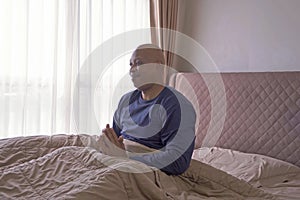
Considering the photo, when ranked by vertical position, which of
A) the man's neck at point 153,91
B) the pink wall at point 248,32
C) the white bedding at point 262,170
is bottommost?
the white bedding at point 262,170

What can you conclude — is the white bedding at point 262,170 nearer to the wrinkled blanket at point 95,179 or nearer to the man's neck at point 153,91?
the wrinkled blanket at point 95,179

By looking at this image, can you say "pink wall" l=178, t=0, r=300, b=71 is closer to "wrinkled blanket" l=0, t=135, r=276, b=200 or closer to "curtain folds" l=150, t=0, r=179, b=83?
Answer: "curtain folds" l=150, t=0, r=179, b=83

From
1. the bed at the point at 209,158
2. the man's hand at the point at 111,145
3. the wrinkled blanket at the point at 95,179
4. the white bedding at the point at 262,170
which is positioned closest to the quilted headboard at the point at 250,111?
the bed at the point at 209,158

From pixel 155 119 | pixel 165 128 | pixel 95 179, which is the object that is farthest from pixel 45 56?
pixel 95 179

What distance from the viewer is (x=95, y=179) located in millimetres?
1321

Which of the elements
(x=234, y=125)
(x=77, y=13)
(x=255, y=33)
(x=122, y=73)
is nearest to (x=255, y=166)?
(x=234, y=125)

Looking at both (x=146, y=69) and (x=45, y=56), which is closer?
(x=146, y=69)

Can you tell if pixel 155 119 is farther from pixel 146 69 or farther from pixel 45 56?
pixel 45 56

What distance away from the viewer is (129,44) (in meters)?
3.46

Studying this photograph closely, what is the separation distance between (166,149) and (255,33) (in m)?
1.63

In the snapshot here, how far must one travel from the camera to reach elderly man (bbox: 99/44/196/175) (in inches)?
66.1

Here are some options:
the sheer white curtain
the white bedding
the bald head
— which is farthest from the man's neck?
the sheer white curtain

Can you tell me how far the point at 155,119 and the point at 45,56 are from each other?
4.68ft

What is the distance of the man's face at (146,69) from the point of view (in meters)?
2.00
